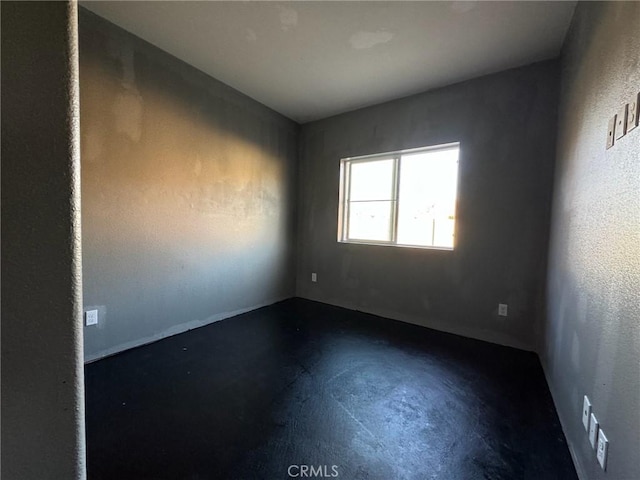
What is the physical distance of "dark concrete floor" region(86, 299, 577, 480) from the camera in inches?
51.1

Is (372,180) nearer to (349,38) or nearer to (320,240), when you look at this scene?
(320,240)

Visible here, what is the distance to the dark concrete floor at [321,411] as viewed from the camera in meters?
1.30

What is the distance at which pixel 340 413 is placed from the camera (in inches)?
64.8

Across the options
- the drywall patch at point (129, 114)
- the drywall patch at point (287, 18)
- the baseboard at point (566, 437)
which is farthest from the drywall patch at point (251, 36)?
the baseboard at point (566, 437)

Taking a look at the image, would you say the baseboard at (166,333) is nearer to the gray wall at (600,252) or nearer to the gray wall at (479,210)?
the gray wall at (479,210)

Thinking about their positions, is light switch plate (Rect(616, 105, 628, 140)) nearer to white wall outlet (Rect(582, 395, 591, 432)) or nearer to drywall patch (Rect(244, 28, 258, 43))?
white wall outlet (Rect(582, 395, 591, 432))

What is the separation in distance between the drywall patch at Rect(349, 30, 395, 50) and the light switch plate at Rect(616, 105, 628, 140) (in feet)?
5.29

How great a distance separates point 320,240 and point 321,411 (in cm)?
243

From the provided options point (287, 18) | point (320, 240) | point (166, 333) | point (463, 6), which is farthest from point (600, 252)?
point (166, 333)

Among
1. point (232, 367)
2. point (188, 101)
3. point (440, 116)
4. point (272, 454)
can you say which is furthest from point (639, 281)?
point (188, 101)

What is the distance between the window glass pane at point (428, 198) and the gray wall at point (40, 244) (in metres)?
3.03

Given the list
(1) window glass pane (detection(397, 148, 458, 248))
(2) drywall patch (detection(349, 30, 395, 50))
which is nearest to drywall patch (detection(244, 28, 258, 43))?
(2) drywall patch (detection(349, 30, 395, 50))

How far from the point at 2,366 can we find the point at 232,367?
193 centimetres

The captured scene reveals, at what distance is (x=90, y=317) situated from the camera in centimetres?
211
